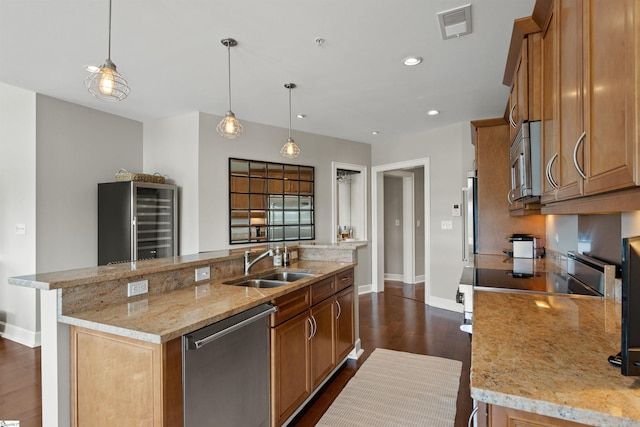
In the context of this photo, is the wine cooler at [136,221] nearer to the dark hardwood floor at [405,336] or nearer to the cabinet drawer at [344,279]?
the cabinet drawer at [344,279]

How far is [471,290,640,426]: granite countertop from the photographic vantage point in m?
0.72

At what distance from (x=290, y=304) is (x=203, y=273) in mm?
651

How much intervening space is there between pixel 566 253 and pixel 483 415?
1961mm

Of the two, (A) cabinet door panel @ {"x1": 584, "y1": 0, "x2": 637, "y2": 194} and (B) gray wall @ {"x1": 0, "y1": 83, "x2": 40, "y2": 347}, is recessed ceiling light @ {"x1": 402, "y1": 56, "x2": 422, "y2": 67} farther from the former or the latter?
(B) gray wall @ {"x1": 0, "y1": 83, "x2": 40, "y2": 347}

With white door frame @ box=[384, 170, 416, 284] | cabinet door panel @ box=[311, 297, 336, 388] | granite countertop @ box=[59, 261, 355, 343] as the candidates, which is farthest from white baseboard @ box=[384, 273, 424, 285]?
granite countertop @ box=[59, 261, 355, 343]

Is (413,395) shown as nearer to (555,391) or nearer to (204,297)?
(204,297)

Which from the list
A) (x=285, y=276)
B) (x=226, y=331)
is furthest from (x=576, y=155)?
(x=285, y=276)

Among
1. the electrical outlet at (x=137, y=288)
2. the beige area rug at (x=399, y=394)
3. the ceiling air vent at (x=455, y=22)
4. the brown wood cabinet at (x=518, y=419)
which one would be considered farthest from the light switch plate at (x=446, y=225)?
the brown wood cabinet at (x=518, y=419)

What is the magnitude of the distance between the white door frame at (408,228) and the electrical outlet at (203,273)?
4.83 m

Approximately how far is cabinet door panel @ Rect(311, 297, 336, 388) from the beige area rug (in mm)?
218

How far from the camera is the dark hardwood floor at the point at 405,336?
2.39 m

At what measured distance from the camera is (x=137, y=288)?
1828 millimetres

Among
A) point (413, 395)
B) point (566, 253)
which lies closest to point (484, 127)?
point (566, 253)

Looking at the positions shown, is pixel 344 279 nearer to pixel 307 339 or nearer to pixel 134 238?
pixel 307 339
